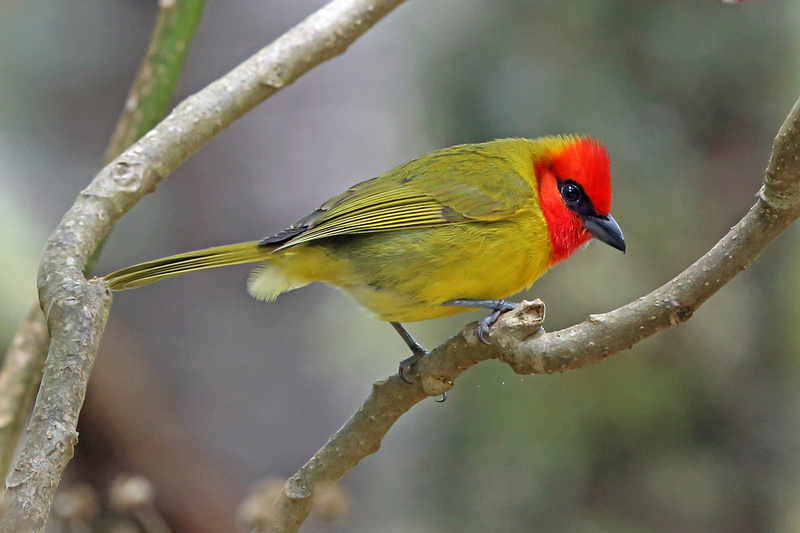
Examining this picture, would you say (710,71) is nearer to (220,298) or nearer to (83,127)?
(220,298)

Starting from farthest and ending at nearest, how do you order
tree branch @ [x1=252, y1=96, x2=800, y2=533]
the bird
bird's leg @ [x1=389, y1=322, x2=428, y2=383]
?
the bird < bird's leg @ [x1=389, y1=322, x2=428, y2=383] < tree branch @ [x1=252, y1=96, x2=800, y2=533]

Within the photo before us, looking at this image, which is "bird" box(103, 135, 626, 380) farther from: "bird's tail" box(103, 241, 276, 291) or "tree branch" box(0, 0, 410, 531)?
"tree branch" box(0, 0, 410, 531)

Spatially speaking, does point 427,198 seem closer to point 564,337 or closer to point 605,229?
point 605,229

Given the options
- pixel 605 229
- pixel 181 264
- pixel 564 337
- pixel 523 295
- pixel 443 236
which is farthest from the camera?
pixel 523 295

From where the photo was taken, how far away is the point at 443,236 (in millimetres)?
2818

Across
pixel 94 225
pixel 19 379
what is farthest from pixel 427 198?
pixel 19 379

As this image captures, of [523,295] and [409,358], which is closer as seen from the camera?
[409,358]

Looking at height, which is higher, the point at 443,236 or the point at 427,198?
the point at 427,198

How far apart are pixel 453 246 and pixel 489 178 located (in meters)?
0.41

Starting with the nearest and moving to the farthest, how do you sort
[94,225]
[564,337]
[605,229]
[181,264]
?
[564,337]
[94,225]
[181,264]
[605,229]

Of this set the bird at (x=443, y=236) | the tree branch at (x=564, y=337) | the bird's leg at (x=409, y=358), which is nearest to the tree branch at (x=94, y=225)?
the bird at (x=443, y=236)

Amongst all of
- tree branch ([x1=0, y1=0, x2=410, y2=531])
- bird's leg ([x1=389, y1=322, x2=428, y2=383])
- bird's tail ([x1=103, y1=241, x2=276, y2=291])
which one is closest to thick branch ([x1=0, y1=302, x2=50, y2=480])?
bird's tail ([x1=103, y1=241, x2=276, y2=291])

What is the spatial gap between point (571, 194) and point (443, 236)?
0.58m

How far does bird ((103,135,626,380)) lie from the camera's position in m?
2.71
